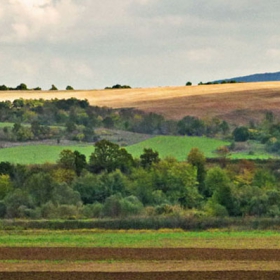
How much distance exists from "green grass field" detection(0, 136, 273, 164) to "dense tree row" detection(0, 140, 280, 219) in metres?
4.73

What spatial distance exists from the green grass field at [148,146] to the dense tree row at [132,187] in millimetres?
4730

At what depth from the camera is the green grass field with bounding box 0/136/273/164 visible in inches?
4141

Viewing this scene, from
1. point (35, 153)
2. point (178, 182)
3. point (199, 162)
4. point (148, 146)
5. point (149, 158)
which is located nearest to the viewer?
point (178, 182)

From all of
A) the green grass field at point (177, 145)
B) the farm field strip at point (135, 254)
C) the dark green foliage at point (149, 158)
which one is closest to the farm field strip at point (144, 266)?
the farm field strip at point (135, 254)

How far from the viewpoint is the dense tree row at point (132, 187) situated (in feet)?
252

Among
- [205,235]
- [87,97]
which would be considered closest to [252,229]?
[205,235]

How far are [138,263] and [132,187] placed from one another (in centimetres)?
4667

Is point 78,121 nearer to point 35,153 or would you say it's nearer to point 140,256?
point 35,153

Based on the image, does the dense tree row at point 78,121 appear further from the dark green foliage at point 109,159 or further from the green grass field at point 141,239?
the green grass field at point 141,239

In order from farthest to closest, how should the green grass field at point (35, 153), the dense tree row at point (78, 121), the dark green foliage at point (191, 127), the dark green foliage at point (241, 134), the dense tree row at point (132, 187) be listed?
the dark green foliage at point (191, 127) → the dense tree row at point (78, 121) → the dark green foliage at point (241, 134) → the green grass field at point (35, 153) → the dense tree row at point (132, 187)

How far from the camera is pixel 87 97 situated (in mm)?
153875

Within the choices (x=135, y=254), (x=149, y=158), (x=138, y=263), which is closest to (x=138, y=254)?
(x=135, y=254)

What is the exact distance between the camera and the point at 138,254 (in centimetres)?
4478
